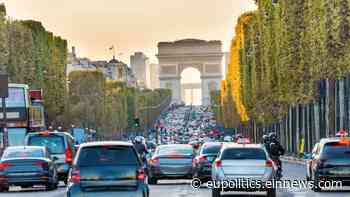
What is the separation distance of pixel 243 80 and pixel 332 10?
6469 centimetres

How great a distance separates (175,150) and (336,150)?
38.3 feet

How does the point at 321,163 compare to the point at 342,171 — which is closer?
the point at 342,171

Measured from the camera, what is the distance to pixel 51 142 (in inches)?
2087

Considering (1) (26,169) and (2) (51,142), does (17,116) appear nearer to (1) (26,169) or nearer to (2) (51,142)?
(2) (51,142)

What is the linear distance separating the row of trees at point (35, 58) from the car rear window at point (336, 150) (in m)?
57.5

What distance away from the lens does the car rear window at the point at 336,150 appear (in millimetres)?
43312

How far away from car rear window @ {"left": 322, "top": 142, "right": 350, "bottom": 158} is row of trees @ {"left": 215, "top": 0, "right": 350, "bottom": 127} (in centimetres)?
2341

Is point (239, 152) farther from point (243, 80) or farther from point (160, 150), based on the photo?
point (243, 80)

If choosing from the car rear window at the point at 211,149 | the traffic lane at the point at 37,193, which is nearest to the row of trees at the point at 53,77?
the car rear window at the point at 211,149

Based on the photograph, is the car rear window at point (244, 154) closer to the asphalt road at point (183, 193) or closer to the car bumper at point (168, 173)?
the asphalt road at point (183, 193)

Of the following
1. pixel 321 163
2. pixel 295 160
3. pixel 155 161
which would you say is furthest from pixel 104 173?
pixel 295 160

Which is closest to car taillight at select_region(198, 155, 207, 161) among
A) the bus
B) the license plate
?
the license plate

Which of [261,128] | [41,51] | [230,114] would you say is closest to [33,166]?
[41,51]

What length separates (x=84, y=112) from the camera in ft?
524
